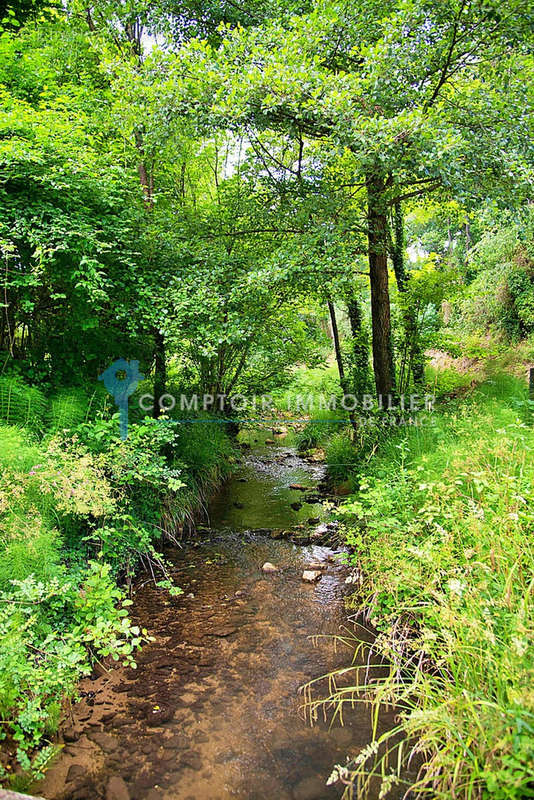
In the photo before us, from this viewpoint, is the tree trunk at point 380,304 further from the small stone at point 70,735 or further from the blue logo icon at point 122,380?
the small stone at point 70,735

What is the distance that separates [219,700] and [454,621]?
197 cm

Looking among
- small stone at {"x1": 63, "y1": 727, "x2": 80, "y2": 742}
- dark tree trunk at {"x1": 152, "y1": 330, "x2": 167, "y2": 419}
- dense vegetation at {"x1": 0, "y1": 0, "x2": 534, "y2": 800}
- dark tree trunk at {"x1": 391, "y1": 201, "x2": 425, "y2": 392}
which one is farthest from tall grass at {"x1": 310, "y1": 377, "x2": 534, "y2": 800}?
dark tree trunk at {"x1": 152, "y1": 330, "x2": 167, "y2": 419}

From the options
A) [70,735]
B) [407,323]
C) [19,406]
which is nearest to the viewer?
[70,735]

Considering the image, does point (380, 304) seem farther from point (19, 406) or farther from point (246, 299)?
point (19, 406)

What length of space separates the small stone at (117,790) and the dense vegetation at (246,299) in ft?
1.50

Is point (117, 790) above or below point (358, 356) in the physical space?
below

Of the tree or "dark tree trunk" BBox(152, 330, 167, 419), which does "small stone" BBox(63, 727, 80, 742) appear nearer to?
"dark tree trunk" BBox(152, 330, 167, 419)

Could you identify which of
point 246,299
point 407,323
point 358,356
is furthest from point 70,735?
point 358,356

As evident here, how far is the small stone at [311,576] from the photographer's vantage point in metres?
5.11

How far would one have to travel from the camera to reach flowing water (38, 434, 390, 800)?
8.93ft

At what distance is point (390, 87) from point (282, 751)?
20.0 ft

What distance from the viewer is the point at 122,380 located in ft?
21.0

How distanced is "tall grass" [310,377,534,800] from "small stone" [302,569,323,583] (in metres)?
0.71

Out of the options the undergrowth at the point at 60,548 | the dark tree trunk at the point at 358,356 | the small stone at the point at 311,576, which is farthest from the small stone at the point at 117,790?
the dark tree trunk at the point at 358,356
